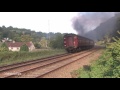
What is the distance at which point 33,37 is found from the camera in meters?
38.2

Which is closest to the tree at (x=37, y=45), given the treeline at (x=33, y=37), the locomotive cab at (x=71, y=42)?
the treeline at (x=33, y=37)

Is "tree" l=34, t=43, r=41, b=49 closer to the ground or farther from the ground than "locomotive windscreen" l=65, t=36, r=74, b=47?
closer to the ground

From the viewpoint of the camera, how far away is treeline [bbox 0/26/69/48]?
96.9ft

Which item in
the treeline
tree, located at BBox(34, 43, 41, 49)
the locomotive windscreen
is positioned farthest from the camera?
tree, located at BBox(34, 43, 41, 49)

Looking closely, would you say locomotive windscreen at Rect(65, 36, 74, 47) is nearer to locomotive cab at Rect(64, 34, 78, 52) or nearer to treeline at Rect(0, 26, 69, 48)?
locomotive cab at Rect(64, 34, 78, 52)

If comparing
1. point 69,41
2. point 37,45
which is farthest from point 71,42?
point 37,45

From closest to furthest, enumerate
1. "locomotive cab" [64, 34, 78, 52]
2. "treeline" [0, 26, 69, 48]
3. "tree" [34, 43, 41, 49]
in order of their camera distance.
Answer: "treeline" [0, 26, 69, 48]
"locomotive cab" [64, 34, 78, 52]
"tree" [34, 43, 41, 49]

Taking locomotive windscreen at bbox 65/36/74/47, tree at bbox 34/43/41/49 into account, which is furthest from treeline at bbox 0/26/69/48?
locomotive windscreen at bbox 65/36/74/47

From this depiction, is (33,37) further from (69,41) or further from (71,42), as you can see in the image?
(71,42)
